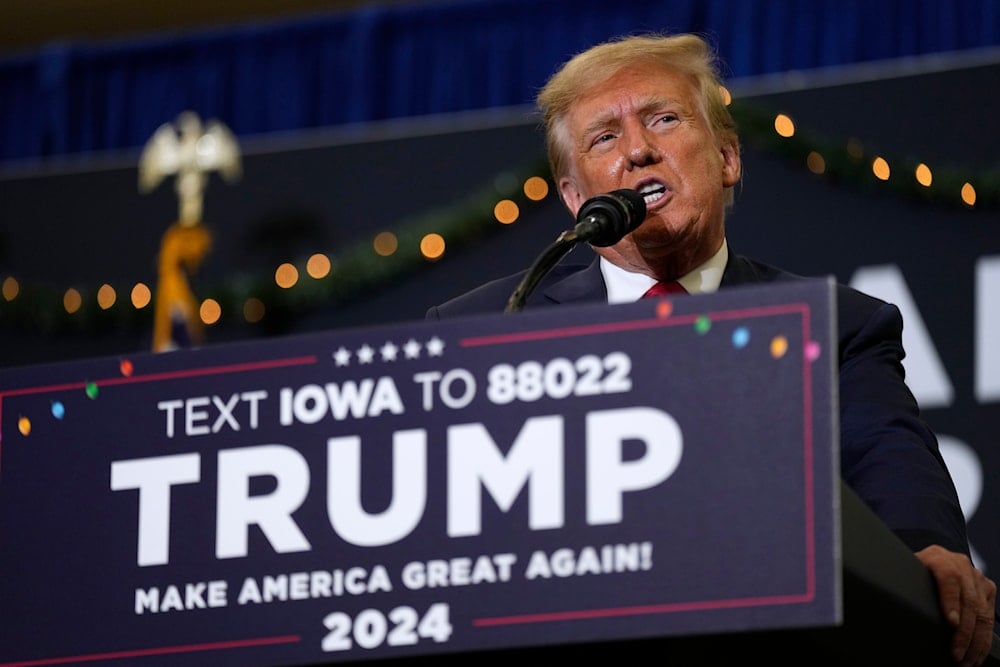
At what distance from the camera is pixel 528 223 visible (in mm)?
4117

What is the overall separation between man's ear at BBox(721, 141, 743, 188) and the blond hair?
0.01 metres

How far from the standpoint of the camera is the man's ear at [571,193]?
7.43ft

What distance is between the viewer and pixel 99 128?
17.4ft

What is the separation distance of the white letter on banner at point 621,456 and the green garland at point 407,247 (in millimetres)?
2522

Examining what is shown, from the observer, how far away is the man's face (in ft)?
6.97

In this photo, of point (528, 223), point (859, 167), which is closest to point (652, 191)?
point (859, 167)

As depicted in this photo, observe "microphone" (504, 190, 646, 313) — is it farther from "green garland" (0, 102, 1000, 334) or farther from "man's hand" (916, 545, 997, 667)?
"green garland" (0, 102, 1000, 334)

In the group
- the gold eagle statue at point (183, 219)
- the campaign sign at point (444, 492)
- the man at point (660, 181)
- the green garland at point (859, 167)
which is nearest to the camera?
the campaign sign at point (444, 492)

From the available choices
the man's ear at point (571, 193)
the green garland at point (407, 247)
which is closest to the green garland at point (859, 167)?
the green garland at point (407, 247)

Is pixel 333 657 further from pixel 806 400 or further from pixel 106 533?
pixel 806 400

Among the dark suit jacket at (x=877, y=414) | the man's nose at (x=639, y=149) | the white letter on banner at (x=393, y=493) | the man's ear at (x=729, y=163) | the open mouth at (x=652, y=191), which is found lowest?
the white letter on banner at (x=393, y=493)

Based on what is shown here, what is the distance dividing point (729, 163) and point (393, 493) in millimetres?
1135

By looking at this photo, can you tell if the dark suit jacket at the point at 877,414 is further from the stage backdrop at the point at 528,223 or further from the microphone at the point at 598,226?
the stage backdrop at the point at 528,223

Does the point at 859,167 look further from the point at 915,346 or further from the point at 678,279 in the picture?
the point at 678,279
